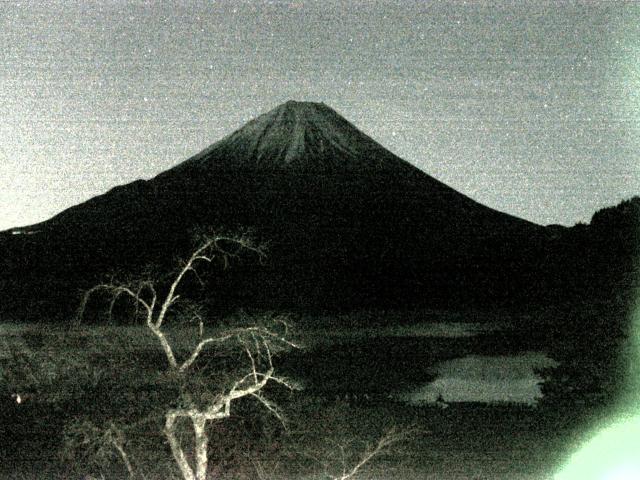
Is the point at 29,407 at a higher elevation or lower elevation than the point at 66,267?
higher

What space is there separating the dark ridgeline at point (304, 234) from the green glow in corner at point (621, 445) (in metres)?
23.9

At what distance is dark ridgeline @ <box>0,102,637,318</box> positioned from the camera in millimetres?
62469

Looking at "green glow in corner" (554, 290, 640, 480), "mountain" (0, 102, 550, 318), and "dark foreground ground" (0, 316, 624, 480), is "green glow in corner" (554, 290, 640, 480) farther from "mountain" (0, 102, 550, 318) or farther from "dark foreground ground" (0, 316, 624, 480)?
"mountain" (0, 102, 550, 318)

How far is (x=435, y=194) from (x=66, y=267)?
114 ft

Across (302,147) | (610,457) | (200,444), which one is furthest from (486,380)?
(302,147)

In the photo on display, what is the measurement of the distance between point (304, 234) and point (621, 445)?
58.8 meters

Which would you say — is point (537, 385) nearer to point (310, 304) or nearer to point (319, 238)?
point (310, 304)

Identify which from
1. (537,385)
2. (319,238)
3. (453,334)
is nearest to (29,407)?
(537,385)

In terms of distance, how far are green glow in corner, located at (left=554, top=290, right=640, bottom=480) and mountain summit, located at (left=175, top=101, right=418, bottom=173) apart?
66.0m

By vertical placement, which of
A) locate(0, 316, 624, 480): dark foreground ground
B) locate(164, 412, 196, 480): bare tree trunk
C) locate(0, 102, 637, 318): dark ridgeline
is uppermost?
locate(164, 412, 196, 480): bare tree trunk

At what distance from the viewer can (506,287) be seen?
5562cm

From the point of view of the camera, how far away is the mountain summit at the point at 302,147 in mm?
88938

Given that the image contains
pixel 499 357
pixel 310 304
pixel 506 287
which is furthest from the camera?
pixel 310 304

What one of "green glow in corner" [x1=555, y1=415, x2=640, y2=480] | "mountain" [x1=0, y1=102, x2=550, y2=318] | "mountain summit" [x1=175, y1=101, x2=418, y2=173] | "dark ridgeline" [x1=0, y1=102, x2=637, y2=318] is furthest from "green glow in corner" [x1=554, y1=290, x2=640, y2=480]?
"mountain summit" [x1=175, y1=101, x2=418, y2=173]
